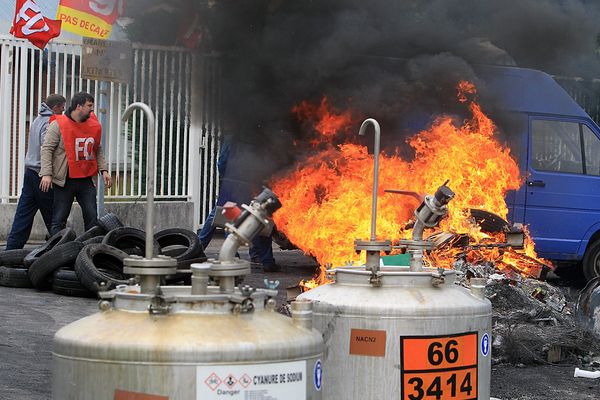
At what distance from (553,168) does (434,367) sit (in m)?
8.91

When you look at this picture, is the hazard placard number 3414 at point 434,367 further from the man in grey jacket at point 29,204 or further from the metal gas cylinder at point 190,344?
the man in grey jacket at point 29,204

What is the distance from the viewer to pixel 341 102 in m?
10.4

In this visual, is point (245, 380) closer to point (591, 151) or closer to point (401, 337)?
point (401, 337)

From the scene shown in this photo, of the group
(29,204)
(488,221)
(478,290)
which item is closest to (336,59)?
(488,221)

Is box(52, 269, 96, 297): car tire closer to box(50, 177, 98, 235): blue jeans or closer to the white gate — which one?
box(50, 177, 98, 235): blue jeans

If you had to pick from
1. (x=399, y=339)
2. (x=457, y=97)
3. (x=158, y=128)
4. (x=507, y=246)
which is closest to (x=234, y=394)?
(x=399, y=339)

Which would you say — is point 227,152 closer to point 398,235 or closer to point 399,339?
point 398,235

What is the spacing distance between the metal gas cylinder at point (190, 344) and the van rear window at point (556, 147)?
9658 mm

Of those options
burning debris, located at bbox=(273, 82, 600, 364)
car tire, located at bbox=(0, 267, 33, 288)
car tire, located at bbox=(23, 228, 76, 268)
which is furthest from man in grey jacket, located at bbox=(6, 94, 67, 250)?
burning debris, located at bbox=(273, 82, 600, 364)

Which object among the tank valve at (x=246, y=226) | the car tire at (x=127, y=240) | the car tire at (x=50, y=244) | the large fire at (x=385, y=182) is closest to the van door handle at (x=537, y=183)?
the large fire at (x=385, y=182)

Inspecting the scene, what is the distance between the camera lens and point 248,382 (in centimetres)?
307

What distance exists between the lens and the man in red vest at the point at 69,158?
35.7 ft

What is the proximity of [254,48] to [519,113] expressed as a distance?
3625 millimetres

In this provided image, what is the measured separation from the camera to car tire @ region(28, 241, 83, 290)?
9664 mm
